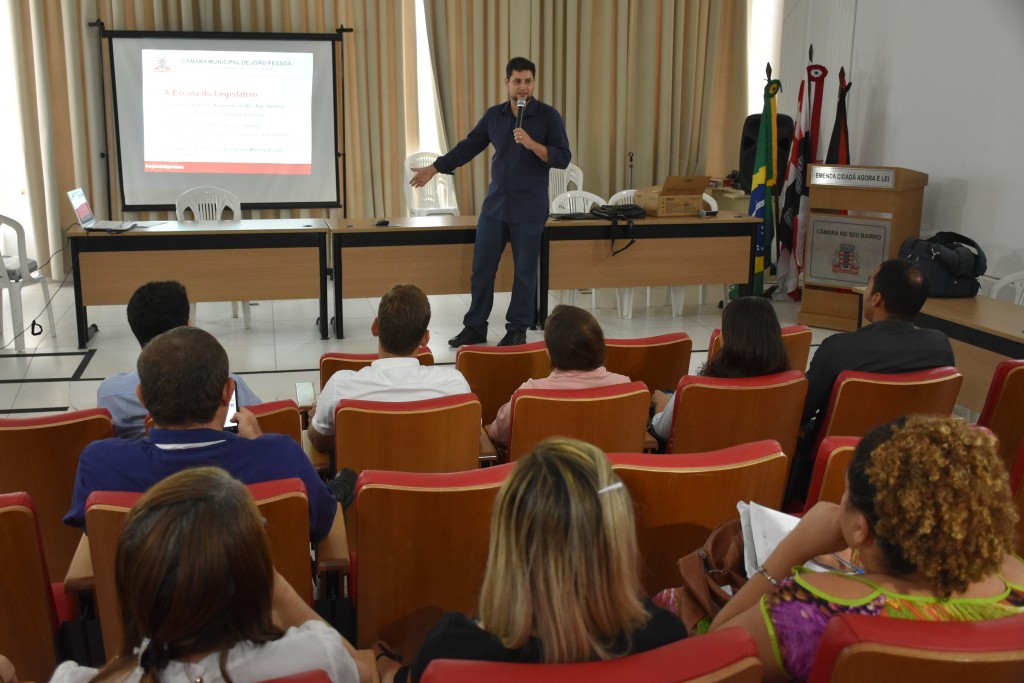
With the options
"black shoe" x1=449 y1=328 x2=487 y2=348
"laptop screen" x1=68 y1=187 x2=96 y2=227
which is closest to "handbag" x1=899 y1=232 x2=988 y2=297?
"black shoe" x1=449 y1=328 x2=487 y2=348

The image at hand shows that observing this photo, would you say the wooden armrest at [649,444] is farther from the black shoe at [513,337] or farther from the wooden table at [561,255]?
the wooden table at [561,255]

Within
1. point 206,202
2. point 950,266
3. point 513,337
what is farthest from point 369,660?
point 206,202

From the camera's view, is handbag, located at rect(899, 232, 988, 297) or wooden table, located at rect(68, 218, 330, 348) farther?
wooden table, located at rect(68, 218, 330, 348)

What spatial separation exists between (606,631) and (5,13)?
7859 mm

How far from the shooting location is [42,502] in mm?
2326

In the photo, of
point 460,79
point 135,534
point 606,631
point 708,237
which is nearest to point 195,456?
point 135,534

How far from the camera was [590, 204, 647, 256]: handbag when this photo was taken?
6164 millimetres

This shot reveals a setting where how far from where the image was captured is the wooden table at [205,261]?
5531 mm

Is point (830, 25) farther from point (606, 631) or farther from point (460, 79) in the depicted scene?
point (606, 631)

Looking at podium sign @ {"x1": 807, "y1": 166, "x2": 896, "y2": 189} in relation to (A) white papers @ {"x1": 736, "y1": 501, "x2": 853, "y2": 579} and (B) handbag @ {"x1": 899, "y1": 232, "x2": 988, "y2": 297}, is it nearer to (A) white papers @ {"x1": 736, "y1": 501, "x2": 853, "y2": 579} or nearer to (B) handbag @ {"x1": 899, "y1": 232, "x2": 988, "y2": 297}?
(B) handbag @ {"x1": 899, "y1": 232, "x2": 988, "y2": 297}

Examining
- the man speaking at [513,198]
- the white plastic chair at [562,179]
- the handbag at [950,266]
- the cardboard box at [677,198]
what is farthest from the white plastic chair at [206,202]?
the handbag at [950,266]

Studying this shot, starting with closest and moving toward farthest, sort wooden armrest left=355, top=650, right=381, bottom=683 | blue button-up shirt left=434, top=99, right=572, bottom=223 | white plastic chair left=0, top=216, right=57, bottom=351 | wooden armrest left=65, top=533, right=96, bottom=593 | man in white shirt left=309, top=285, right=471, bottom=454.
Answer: wooden armrest left=355, top=650, right=381, bottom=683 → wooden armrest left=65, top=533, right=96, bottom=593 → man in white shirt left=309, top=285, right=471, bottom=454 → white plastic chair left=0, top=216, right=57, bottom=351 → blue button-up shirt left=434, top=99, right=572, bottom=223

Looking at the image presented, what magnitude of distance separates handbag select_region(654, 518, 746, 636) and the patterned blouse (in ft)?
1.08

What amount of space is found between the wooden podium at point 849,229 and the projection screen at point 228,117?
12.8ft
